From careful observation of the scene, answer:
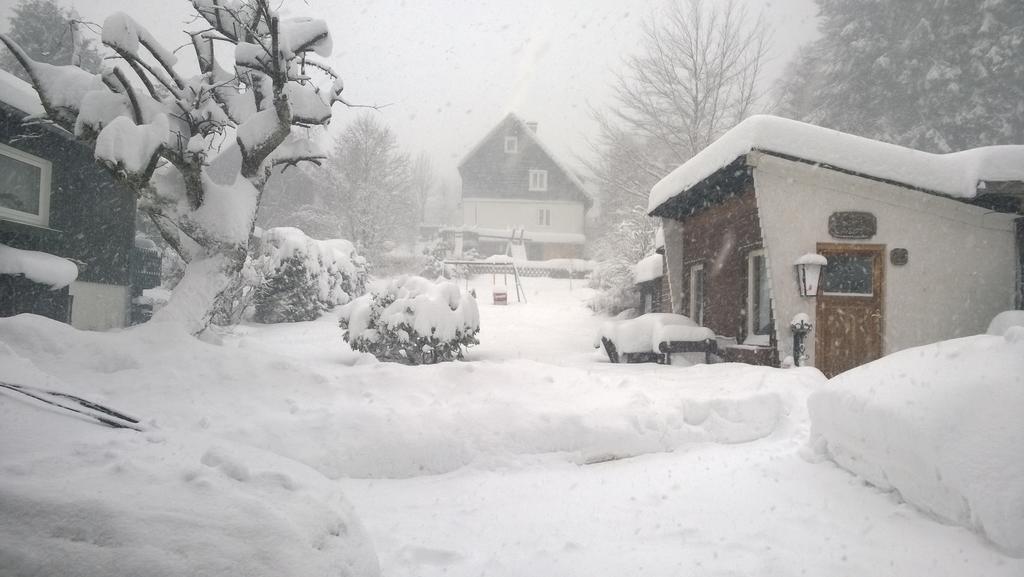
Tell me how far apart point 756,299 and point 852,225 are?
2.06m

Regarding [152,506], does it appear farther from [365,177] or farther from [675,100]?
[365,177]

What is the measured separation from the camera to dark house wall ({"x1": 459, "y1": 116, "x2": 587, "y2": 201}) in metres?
36.8

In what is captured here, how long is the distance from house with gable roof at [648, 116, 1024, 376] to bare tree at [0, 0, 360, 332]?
22.7ft

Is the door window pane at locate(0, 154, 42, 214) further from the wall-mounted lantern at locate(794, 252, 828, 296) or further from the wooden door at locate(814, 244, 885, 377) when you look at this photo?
the wooden door at locate(814, 244, 885, 377)

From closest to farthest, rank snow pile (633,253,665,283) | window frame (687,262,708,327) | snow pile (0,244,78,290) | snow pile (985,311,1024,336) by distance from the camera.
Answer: snow pile (0,244,78,290), snow pile (985,311,1024,336), window frame (687,262,708,327), snow pile (633,253,665,283)

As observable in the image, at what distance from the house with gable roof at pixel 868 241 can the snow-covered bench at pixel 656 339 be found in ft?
4.07

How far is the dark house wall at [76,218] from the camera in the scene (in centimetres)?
816

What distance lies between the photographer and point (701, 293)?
41.9ft

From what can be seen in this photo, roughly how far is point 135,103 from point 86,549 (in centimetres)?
556

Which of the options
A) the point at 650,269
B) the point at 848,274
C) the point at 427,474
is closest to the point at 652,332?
the point at 848,274

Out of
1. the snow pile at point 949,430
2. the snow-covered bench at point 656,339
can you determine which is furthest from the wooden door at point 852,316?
the snow pile at point 949,430

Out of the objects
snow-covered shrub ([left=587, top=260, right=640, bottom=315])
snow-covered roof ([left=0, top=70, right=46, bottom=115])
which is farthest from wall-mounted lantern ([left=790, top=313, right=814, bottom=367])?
snow-covered roof ([left=0, top=70, right=46, bottom=115])

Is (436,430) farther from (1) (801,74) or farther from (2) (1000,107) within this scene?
(1) (801,74)

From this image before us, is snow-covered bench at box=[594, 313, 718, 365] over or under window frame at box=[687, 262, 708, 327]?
under
